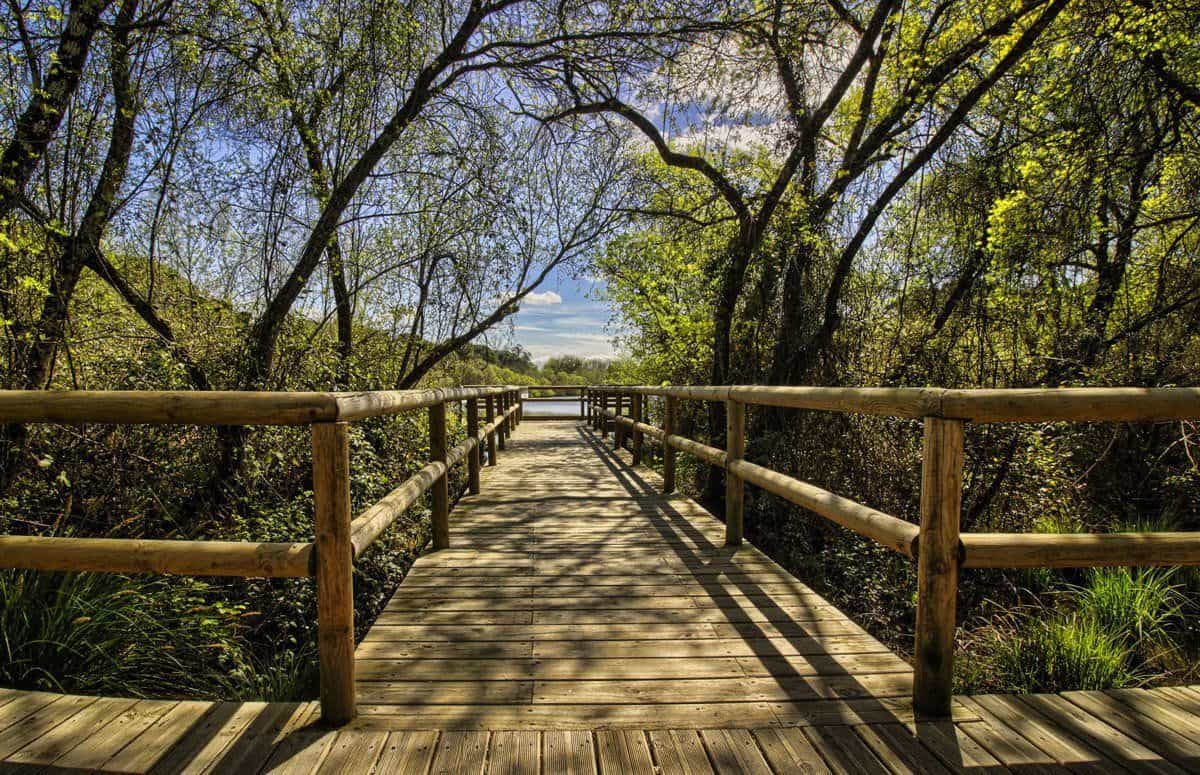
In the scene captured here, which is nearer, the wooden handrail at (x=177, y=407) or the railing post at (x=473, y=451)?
the wooden handrail at (x=177, y=407)

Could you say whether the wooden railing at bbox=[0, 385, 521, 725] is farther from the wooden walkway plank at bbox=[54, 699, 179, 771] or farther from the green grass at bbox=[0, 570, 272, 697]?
the green grass at bbox=[0, 570, 272, 697]

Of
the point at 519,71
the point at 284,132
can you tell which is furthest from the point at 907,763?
the point at 519,71

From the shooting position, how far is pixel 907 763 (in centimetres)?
142

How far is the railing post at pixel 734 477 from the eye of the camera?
3.23m

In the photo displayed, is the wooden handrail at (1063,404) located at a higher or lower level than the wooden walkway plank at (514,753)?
higher

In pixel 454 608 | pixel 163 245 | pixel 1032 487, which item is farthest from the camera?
pixel 1032 487

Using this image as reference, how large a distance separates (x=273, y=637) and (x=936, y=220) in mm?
6639

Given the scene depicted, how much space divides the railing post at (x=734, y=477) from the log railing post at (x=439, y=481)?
1693mm

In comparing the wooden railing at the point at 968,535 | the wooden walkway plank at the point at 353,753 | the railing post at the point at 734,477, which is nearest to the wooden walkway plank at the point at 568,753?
the wooden walkway plank at the point at 353,753

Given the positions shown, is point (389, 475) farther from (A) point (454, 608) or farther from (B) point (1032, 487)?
(B) point (1032, 487)

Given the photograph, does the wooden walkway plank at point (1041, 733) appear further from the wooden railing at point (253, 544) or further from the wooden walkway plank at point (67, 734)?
the wooden walkway plank at point (67, 734)

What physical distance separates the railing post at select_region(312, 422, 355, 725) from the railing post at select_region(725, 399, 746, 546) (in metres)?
2.18

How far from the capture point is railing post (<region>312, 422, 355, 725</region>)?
1.58 metres

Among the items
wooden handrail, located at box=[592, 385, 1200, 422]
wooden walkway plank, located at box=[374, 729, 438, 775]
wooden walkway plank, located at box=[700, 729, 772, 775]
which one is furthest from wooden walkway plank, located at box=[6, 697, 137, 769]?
wooden handrail, located at box=[592, 385, 1200, 422]
